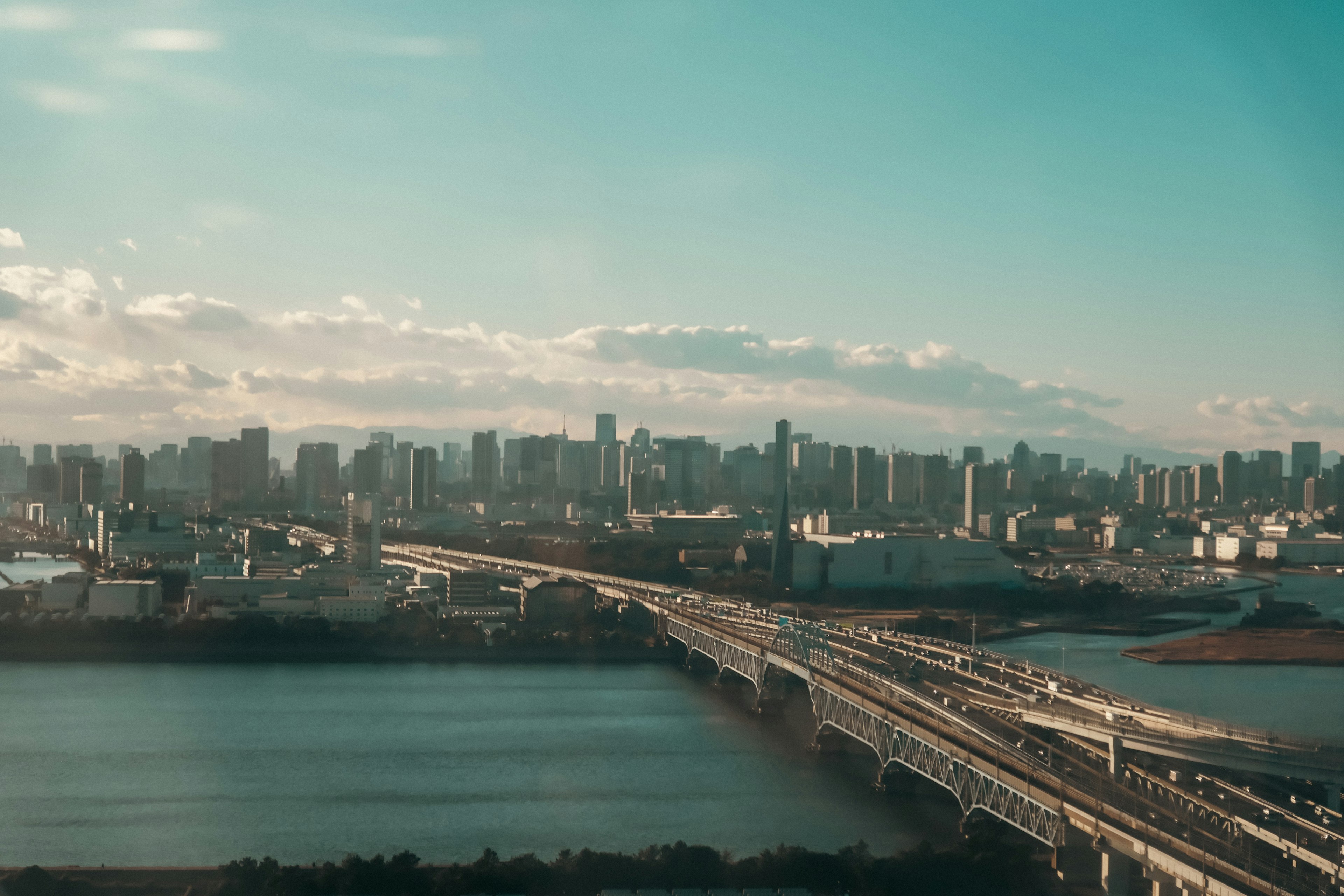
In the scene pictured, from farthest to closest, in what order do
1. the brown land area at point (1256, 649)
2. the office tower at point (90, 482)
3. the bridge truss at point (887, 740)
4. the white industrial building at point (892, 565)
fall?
the office tower at point (90, 482) < the white industrial building at point (892, 565) < the brown land area at point (1256, 649) < the bridge truss at point (887, 740)

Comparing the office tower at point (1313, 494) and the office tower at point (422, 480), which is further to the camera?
the office tower at point (422, 480)

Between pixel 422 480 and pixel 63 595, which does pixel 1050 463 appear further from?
pixel 63 595

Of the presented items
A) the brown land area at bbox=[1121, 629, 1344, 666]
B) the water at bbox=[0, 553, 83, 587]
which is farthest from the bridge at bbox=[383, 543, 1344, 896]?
the water at bbox=[0, 553, 83, 587]

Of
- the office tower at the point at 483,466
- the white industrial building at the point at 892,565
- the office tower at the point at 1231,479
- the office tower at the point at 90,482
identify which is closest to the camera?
the white industrial building at the point at 892,565

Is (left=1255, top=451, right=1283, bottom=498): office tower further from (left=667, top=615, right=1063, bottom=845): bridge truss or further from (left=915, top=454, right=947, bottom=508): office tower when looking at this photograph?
(left=667, top=615, right=1063, bottom=845): bridge truss

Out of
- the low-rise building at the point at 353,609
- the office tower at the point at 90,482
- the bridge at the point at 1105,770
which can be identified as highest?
the office tower at the point at 90,482

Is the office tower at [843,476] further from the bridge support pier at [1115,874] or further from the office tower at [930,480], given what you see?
the bridge support pier at [1115,874]

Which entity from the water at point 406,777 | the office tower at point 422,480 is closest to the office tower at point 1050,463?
the office tower at point 422,480
